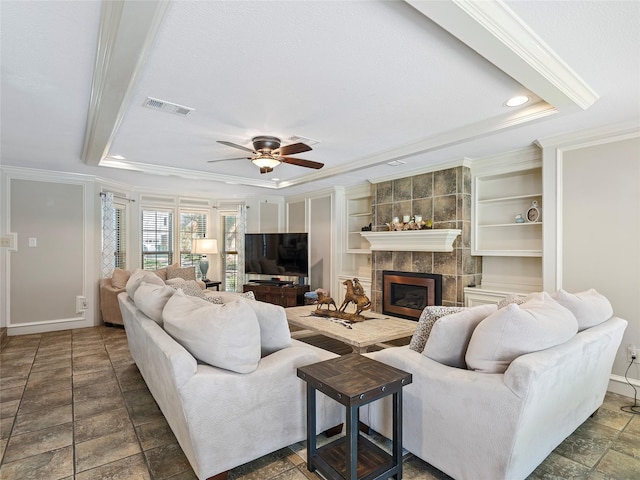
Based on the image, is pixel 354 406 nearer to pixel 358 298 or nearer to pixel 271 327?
pixel 271 327

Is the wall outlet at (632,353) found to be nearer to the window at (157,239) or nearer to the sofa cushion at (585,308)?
the sofa cushion at (585,308)

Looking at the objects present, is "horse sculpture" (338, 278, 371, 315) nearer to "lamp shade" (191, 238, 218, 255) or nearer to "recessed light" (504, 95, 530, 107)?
"recessed light" (504, 95, 530, 107)

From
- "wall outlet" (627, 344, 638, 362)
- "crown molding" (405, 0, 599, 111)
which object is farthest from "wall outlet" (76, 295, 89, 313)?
"wall outlet" (627, 344, 638, 362)

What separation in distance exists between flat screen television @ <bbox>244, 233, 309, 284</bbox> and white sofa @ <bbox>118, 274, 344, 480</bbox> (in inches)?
162

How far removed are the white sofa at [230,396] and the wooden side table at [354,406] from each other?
7.0 inches

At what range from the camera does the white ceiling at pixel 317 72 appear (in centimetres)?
168

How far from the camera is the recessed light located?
2.63 meters

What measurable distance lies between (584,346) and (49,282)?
6.11 m

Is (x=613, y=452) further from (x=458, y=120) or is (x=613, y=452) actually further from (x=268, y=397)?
(x=458, y=120)

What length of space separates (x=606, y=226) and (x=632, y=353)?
42.9 inches

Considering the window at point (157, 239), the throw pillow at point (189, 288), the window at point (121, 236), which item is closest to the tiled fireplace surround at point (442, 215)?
the throw pillow at point (189, 288)

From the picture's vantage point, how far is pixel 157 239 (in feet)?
21.8

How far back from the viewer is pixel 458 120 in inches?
123

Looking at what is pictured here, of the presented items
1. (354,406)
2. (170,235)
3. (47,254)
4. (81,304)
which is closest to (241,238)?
(170,235)
